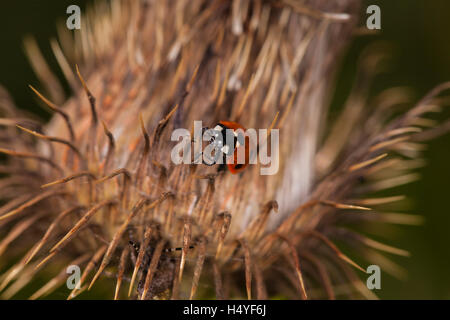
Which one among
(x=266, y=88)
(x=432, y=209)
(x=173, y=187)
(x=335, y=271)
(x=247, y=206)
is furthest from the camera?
(x=432, y=209)

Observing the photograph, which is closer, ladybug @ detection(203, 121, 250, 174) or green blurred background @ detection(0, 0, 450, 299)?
ladybug @ detection(203, 121, 250, 174)

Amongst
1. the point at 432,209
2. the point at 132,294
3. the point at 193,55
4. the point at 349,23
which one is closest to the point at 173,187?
the point at 132,294

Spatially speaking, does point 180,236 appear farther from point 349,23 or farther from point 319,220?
point 349,23

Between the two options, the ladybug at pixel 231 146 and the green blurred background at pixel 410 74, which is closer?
the ladybug at pixel 231 146
